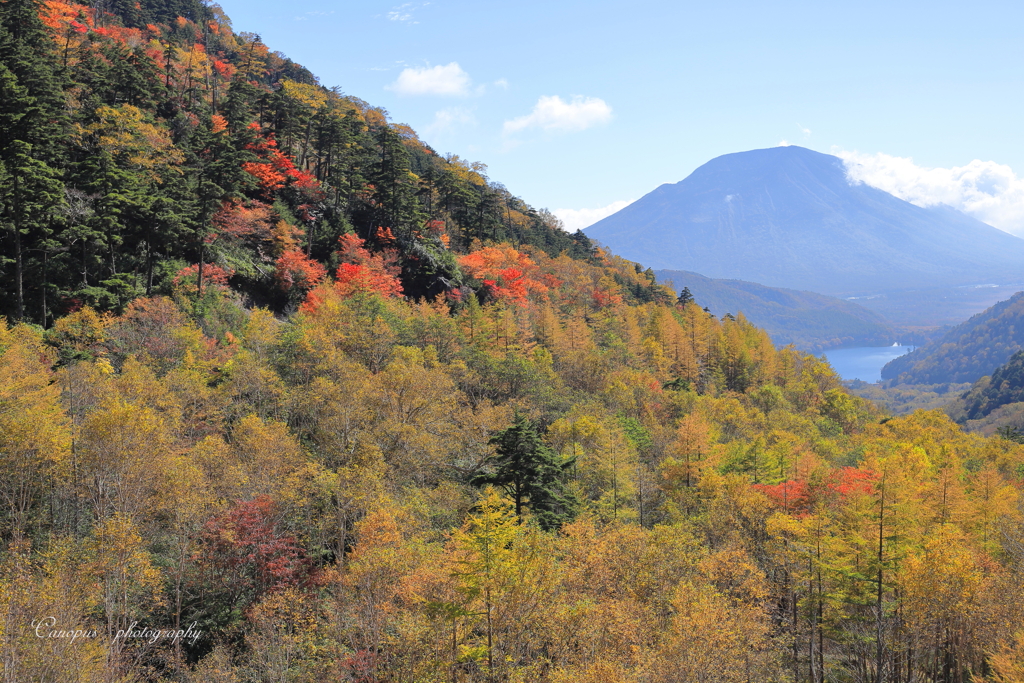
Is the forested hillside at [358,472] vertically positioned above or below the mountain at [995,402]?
above

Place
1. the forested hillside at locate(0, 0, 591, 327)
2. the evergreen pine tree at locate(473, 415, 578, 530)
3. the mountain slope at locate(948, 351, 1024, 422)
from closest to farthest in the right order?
the evergreen pine tree at locate(473, 415, 578, 530) < the forested hillside at locate(0, 0, 591, 327) < the mountain slope at locate(948, 351, 1024, 422)

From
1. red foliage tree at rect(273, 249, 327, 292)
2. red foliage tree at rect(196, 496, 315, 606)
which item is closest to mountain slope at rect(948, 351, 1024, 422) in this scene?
red foliage tree at rect(273, 249, 327, 292)

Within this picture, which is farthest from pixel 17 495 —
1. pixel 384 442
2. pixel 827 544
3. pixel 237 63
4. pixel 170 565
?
pixel 237 63

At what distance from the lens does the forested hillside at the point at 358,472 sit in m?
19.0

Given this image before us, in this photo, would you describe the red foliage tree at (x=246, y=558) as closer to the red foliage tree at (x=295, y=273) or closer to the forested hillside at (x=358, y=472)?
the forested hillside at (x=358, y=472)

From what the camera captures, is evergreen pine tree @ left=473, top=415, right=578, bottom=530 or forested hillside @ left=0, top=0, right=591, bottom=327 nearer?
evergreen pine tree @ left=473, top=415, right=578, bottom=530

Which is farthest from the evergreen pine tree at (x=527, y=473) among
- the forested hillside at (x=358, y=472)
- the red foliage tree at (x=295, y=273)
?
the red foliage tree at (x=295, y=273)

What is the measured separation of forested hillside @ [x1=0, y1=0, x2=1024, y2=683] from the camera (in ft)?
62.5

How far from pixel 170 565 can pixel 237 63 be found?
94.8 meters

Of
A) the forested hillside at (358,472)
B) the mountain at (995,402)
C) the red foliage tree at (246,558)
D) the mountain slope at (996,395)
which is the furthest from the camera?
the mountain slope at (996,395)

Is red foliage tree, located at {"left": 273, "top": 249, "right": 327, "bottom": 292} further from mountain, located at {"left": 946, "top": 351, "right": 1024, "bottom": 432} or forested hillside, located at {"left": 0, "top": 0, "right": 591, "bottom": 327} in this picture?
mountain, located at {"left": 946, "top": 351, "right": 1024, "bottom": 432}

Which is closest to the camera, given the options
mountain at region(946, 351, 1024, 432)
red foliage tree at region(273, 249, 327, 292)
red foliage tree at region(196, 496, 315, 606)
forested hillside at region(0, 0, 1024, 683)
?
forested hillside at region(0, 0, 1024, 683)

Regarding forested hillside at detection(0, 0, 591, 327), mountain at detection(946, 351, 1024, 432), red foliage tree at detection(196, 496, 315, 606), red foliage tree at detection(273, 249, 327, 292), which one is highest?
forested hillside at detection(0, 0, 591, 327)

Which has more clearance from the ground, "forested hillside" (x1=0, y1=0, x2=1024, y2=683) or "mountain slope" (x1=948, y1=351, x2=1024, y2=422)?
"forested hillside" (x1=0, y1=0, x2=1024, y2=683)
